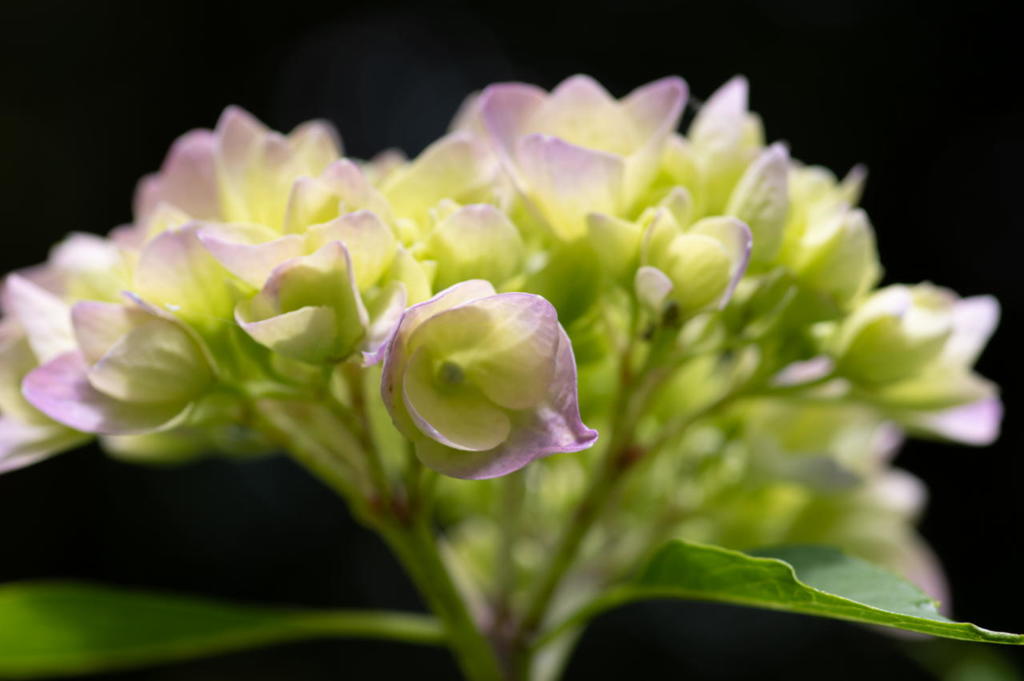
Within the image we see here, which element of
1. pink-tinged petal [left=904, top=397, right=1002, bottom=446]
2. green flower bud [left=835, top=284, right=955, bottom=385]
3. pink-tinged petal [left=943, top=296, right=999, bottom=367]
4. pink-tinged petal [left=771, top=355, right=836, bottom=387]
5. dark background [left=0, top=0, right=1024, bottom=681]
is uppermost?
green flower bud [left=835, top=284, right=955, bottom=385]

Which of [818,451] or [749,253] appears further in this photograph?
[818,451]

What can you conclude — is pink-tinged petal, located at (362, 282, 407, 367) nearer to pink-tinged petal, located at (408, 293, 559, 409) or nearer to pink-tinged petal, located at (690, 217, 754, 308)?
pink-tinged petal, located at (408, 293, 559, 409)

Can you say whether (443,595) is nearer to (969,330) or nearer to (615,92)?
(969,330)

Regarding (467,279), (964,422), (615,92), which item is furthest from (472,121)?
(615,92)

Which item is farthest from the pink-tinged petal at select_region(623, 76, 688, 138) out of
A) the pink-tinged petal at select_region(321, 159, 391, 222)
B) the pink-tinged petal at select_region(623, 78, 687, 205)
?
the pink-tinged petal at select_region(321, 159, 391, 222)

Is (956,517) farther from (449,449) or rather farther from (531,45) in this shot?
(449,449)

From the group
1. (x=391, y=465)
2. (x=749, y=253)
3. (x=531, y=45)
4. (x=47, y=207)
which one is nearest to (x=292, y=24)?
(x=531, y=45)
